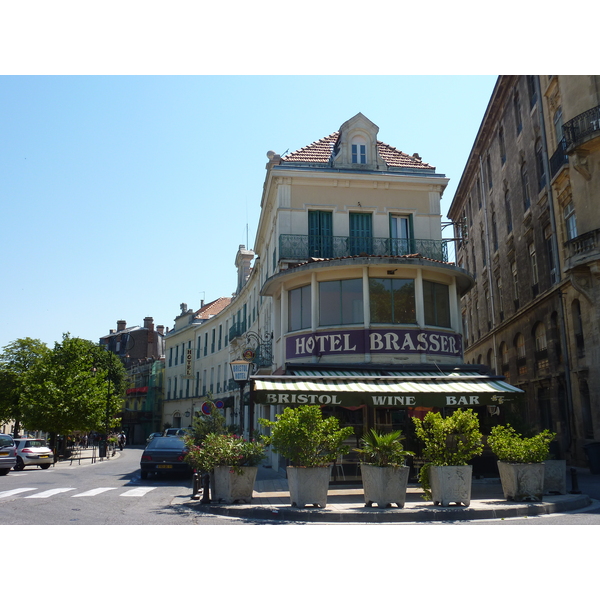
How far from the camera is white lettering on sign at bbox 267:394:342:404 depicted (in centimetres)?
1355

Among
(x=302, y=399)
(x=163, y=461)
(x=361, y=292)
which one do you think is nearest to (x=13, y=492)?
(x=163, y=461)

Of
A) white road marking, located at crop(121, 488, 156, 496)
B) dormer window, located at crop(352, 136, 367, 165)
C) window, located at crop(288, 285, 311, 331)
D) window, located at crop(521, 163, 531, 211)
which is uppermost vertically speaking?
window, located at crop(521, 163, 531, 211)

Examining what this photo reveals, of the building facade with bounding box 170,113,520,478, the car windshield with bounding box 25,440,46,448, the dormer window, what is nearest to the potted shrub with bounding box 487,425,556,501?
the building facade with bounding box 170,113,520,478

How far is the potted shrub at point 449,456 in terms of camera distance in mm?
10500

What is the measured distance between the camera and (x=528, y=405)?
2970cm

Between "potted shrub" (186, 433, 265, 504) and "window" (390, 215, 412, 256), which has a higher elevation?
"window" (390, 215, 412, 256)

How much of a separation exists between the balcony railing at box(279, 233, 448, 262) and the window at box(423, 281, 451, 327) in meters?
1.84

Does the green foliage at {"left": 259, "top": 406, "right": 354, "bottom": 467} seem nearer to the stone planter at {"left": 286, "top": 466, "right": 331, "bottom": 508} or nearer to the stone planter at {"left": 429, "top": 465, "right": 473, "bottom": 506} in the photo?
the stone planter at {"left": 286, "top": 466, "right": 331, "bottom": 508}

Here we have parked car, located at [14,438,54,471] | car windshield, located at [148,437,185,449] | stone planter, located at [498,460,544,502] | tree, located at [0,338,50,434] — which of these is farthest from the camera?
tree, located at [0,338,50,434]

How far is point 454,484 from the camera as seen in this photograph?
414 inches

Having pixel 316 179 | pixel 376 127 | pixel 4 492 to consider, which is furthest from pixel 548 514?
pixel 376 127

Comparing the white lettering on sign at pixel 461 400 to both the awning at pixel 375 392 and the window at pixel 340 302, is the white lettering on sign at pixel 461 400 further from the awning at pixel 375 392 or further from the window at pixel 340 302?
the window at pixel 340 302

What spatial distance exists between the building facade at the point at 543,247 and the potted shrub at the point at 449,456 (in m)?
4.60
